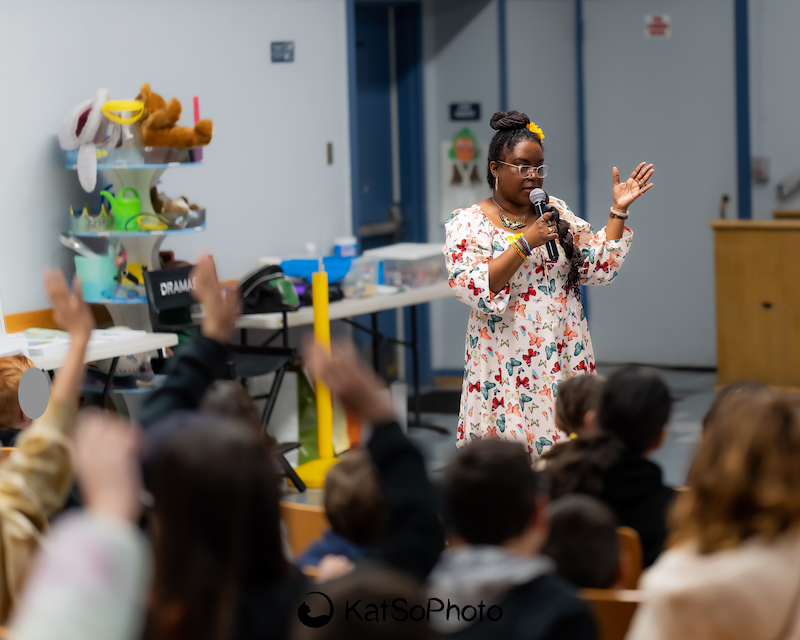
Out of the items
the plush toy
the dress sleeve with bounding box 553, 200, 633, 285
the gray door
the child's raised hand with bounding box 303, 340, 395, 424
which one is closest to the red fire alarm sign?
the gray door

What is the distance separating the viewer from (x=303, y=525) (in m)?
1.90

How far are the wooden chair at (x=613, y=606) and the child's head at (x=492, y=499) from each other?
0.19 metres

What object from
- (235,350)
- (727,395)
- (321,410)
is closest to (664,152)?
(321,410)

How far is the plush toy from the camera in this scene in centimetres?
408

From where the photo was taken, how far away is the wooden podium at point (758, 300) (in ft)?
18.6

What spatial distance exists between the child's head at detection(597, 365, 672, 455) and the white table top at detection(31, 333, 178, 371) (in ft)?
6.93

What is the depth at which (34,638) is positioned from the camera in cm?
108

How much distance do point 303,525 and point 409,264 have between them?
11.3 feet

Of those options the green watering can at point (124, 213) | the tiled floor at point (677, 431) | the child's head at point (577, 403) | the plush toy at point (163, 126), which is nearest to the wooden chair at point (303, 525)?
the child's head at point (577, 403)

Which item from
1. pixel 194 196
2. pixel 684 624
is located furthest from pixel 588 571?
pixel 194 196

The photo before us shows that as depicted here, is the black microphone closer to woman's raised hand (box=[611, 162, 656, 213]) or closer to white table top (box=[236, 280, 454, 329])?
woman's raised hand (box=[611, 162, 656, 213])

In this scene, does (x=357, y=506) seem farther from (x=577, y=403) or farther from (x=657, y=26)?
(x=657, y=26)

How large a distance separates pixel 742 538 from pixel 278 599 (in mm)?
631

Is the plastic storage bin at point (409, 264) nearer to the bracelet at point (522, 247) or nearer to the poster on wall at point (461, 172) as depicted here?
the poster on wall at point (461, 172)
